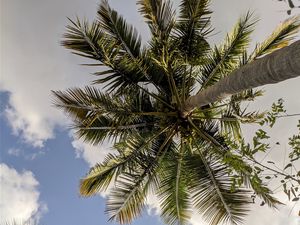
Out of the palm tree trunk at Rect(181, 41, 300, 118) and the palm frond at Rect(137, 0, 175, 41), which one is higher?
the palm frond at Rect(137, 0, 175, 41)

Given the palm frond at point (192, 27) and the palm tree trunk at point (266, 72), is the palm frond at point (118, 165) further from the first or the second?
the palm tree trunk at point (266, 72)

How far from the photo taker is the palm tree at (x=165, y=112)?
386 inches

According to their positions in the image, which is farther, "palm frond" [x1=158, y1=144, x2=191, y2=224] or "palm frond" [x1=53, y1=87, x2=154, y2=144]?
"palm frond" [x1=158, y1=144, x2=191, y2=224]

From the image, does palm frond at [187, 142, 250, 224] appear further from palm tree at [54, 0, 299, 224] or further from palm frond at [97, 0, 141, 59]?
palm frond at [97, 0, 141, 59]

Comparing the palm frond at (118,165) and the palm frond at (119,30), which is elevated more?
the palm frond at (119,30)

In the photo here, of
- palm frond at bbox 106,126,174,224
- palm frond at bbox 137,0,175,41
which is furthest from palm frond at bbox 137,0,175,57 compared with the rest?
palm frond at bbox 106,126,174,224

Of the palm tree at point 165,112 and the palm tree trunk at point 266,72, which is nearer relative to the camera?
the palm tree trunk at point 266,72

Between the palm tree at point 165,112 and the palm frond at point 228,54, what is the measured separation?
1.0 inches

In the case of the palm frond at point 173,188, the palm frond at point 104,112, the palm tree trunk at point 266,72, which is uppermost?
the palm frond at point 104,112

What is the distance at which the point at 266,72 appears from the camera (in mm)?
4562

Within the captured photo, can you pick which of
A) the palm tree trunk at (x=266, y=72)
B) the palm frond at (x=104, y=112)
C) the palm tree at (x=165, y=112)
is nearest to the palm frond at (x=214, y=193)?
the palm tree at (x=165, y=112)

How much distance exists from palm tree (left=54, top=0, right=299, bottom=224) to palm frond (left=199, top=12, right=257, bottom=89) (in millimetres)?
26

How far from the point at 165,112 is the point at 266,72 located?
5873mm

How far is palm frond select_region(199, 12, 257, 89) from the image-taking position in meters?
10.5
